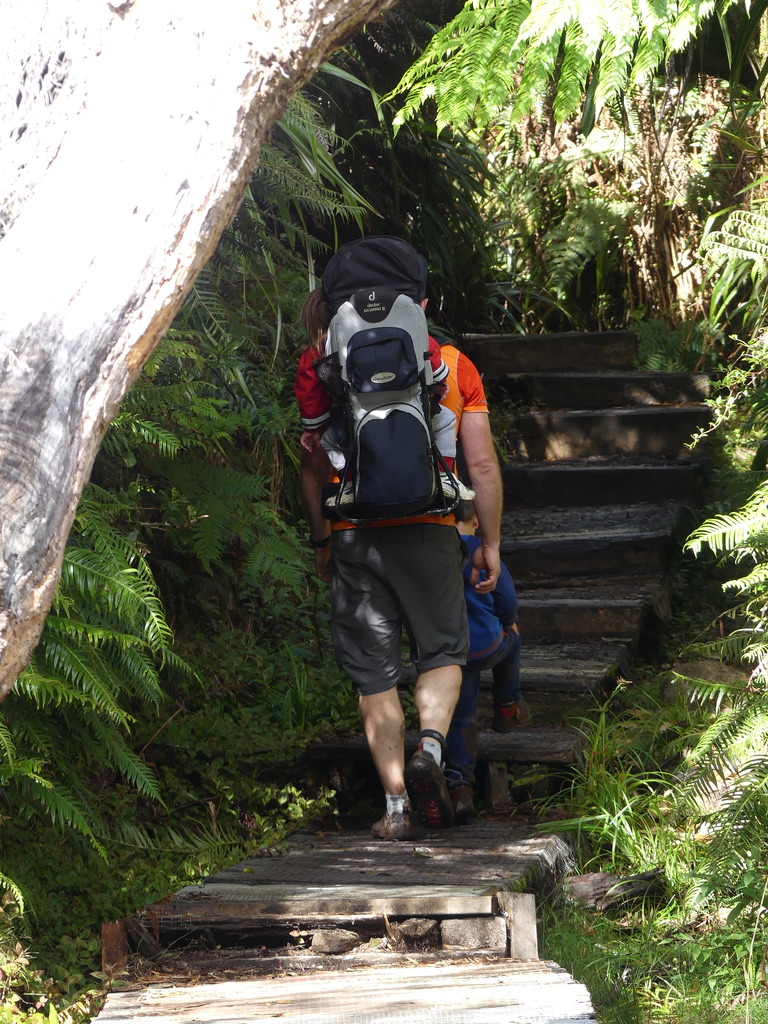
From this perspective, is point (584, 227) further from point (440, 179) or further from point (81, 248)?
point (81, 248)

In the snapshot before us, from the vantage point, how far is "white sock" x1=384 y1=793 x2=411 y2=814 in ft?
13.1

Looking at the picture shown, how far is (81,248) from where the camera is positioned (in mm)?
1947

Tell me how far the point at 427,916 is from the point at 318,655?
2668 mm

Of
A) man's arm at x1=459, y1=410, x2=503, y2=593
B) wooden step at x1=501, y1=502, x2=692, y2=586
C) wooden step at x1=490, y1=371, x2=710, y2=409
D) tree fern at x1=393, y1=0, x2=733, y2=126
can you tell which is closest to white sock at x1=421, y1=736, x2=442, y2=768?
man's arm at x1=459, y1=410, x2=503, y2=593

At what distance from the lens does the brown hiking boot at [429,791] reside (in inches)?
149

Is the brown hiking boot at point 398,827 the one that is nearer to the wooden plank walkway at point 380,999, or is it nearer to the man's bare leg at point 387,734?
the man's bare leg at point 387,734

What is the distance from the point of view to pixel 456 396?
393cm

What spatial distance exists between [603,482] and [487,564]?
3784mm

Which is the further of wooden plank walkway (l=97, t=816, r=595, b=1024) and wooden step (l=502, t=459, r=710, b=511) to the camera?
wooden step (l=502, t=459, r=710, b=511)

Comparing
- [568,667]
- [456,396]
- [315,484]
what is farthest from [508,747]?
[456,396]

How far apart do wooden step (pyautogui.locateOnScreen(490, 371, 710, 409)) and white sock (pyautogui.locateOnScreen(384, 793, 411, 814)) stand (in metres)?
5.24

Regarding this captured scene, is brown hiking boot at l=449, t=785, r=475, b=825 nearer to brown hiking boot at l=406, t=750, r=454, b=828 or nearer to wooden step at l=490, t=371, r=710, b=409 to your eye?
brown hiking boot at l=406, t=750, r=454, b=828

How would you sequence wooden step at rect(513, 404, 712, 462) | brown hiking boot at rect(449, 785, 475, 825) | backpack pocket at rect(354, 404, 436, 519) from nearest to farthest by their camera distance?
backpack pocket at rect(354, 404, 436, 519), brown hiking boot at rect(449, 785, 475, 825), wooden step at rect(513, 404, 712, 462)

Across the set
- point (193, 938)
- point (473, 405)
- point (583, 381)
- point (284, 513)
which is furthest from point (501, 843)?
point (583, 381)
